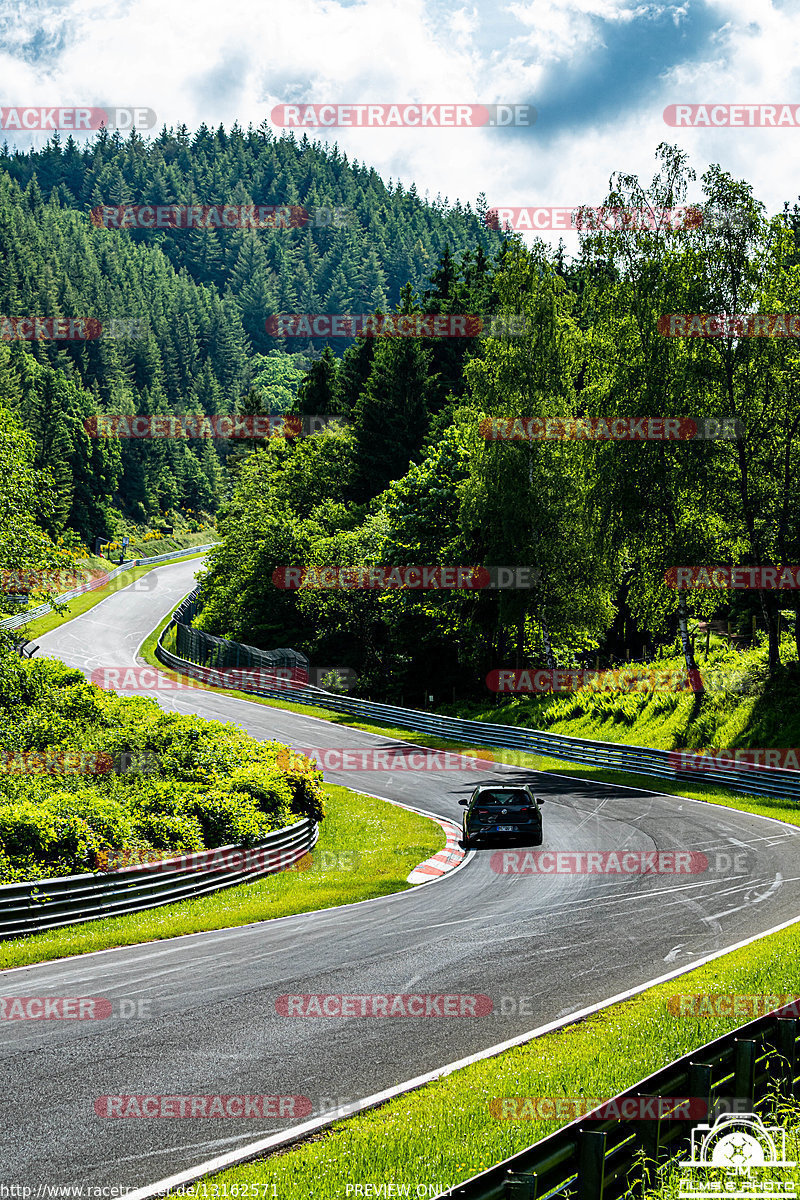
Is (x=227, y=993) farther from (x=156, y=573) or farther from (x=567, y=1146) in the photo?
(x=156, y=573)

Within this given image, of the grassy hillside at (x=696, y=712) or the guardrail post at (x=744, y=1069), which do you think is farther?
the grassy hillside at (x=696, y=712)

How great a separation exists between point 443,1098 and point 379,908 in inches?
314

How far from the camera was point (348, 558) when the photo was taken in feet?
180

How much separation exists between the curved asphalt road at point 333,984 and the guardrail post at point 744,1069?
308cm

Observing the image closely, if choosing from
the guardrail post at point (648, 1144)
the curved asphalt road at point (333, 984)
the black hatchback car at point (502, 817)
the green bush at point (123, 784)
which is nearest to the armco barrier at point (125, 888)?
the green bush at point (123, 784)

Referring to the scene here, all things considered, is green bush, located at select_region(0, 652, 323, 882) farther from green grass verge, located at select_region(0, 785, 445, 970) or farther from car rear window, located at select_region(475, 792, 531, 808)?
car rear window, located at select_region(475, 792, 531, 808)

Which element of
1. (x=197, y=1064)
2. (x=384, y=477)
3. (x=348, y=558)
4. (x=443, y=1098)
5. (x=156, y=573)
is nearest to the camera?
(x=443, y=1098)

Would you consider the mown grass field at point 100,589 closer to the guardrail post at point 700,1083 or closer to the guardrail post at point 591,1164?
the guardrail post at point 700,1083

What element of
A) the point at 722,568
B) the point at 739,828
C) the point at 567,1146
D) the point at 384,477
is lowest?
the point at 739,828

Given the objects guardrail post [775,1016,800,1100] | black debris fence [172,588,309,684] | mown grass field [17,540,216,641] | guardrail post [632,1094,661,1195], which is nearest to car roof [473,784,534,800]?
guardrail post [775,1016,800,1100]

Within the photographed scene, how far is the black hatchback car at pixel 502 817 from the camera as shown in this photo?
71.4 ft

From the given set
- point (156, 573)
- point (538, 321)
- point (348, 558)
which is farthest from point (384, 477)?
point (156, 573)

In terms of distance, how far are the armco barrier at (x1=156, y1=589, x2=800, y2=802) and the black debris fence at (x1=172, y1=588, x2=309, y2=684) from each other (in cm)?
215

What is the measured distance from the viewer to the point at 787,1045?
7.80m
